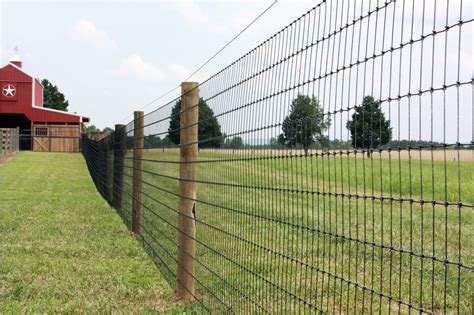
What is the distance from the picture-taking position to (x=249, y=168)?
428cm

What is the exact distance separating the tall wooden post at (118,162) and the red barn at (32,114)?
117 feet

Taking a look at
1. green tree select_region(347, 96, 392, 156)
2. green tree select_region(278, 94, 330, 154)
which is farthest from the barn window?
green tree select_region(347, 96, 392, 156)

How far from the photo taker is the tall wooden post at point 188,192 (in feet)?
19.1

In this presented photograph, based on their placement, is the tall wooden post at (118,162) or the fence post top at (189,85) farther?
the tall wooden post at (118,162)

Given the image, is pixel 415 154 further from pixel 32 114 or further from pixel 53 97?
pixel 53 97

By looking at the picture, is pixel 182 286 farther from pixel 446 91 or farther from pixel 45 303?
pixel 446 91

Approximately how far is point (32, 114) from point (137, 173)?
40.4 m

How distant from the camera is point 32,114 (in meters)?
47.6

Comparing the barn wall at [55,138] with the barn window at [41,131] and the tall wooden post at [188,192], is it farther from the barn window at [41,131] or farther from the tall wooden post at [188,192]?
the tall wooden post at [188,192]

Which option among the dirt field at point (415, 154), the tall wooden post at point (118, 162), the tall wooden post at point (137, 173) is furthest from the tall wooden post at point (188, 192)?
the tall wooden post at point (118, 162)

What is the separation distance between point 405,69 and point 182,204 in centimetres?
382

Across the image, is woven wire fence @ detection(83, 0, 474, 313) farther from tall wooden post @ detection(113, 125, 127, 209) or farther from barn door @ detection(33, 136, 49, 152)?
barn door @ detection(33, 136, 49, 152)

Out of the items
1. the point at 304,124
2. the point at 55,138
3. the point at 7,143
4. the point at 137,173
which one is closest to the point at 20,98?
the point at 55,138

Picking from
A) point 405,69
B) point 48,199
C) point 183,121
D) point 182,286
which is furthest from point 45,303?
point 48,199
